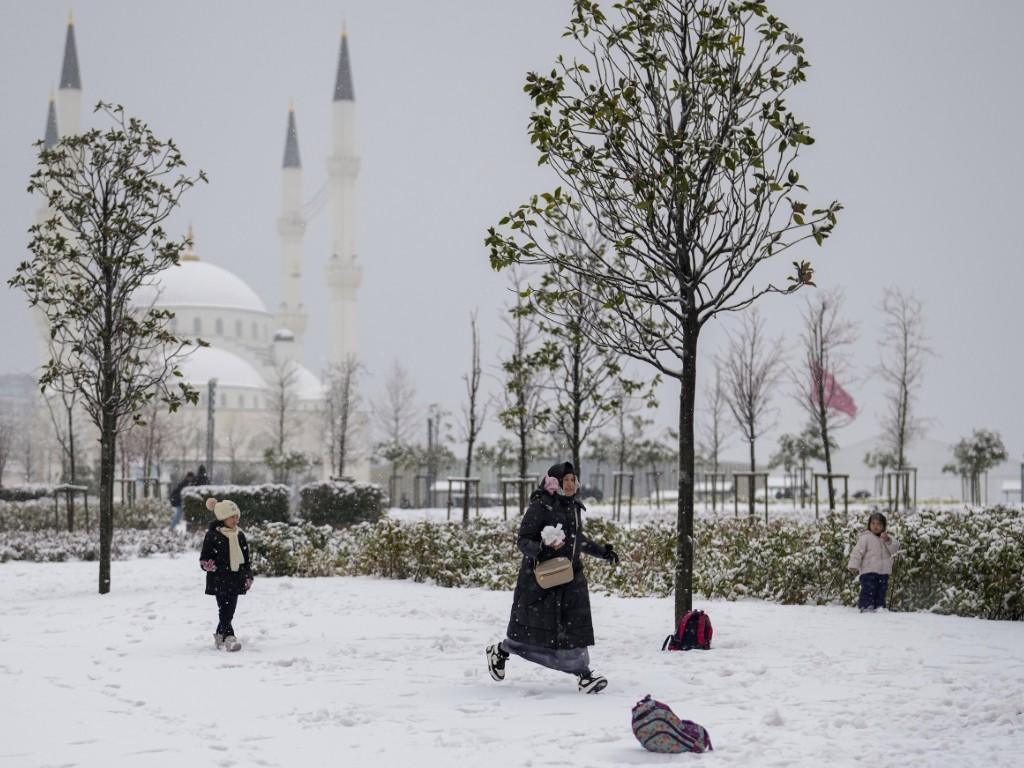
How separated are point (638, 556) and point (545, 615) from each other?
26.0ft

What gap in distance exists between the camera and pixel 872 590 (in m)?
12.1

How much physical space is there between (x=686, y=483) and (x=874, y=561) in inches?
127

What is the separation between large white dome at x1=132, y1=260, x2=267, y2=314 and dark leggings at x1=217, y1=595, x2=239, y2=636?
312ft

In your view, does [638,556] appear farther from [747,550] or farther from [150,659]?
[150,659]

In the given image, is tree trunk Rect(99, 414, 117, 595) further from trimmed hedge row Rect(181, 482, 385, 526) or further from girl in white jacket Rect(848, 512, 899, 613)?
girl in white jacket Rect(848, 512, 899, 613)

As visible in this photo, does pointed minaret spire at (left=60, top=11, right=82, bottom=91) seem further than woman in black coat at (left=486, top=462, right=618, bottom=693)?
Yes

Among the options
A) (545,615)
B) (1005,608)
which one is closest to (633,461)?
(1005,608)

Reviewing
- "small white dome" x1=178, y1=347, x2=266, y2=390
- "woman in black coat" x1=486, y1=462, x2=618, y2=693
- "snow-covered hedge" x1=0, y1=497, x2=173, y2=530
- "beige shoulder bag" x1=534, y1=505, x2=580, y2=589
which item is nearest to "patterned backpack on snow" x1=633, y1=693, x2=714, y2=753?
"woman in black coat" x1=486, y1=462, x2=618, y2=693

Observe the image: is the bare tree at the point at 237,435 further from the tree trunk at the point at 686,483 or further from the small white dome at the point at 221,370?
the tree trunk at the point at 686,483

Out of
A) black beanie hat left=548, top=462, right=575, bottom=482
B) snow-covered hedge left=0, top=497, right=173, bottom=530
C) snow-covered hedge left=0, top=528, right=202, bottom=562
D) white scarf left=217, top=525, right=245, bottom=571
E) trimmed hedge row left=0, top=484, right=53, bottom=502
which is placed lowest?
snow-covered hedge left=0, top=528, right=202, bottom=562

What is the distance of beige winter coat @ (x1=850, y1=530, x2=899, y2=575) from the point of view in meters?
11.9

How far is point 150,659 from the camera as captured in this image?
9.51 metres

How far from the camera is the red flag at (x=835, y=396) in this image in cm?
3347

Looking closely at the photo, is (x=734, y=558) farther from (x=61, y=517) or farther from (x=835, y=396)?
(x=835, y=396)
